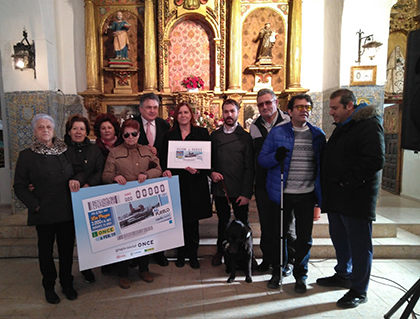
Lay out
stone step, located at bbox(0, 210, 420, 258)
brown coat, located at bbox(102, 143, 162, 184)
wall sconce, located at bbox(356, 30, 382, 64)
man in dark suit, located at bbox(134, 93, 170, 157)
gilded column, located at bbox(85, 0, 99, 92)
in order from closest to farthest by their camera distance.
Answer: brown coat, located at bbox(102, 143, 162, 184), man in dark suit, located at bbox(134, 93, 170, 157), stone step, located at bbox(0, 210, 420, 258), wall sconce, located at bbox(356, 30, 382, 64), gilded column, located at bbox(85, 0, 99, 92)

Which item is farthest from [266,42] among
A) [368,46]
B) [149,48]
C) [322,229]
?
[322,229]

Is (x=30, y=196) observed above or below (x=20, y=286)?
above

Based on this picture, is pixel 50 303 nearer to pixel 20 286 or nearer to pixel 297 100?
pixel 20 286

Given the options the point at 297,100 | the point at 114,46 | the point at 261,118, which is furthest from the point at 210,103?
the point at 297,100

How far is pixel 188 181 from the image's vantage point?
10.2ft

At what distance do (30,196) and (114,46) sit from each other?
4851 mm

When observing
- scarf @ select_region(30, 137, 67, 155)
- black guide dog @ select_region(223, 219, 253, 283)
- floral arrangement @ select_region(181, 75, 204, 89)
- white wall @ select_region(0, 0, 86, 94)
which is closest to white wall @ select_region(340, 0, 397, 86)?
floral arrangement @ select_region(181, 75, 204, 89)

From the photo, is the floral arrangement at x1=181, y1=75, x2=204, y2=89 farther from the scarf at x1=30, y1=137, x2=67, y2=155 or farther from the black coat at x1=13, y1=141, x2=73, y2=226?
the black coat at x1=13, y1=141, x2=73, y2=226

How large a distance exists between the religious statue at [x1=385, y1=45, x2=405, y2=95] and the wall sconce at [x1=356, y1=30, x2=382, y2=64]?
189 cm

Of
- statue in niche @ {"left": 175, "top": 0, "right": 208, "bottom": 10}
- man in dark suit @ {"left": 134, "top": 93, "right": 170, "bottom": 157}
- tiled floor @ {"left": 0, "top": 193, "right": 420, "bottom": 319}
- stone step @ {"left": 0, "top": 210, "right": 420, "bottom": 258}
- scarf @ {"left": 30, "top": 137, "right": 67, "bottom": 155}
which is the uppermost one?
statue in niche @ {"left": 175, "top": 0, "right": 208, "bottom": 10}

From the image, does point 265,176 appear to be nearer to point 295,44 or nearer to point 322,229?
point 322,229

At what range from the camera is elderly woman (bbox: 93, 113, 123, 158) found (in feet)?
9.77

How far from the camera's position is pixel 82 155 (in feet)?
8.77

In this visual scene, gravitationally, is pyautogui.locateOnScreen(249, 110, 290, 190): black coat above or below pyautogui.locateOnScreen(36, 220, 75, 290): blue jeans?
above
